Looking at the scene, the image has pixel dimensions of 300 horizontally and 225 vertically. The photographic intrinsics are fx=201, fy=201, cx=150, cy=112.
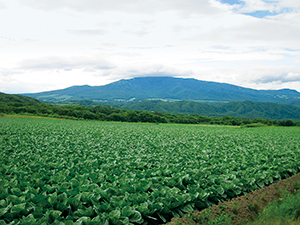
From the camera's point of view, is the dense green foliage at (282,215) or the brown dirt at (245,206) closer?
the dense green foliage at (282,215)

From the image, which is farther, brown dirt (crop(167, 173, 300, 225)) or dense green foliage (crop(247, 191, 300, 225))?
brown dirt (crop(167, 173, 300, 225))

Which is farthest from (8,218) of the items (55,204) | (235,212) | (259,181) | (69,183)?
(259,181)

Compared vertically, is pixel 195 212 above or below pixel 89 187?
below

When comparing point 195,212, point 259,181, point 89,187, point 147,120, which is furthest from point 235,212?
point 147,120

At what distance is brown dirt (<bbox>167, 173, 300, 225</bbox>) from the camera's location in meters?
6.45

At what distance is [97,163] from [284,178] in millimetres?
10159

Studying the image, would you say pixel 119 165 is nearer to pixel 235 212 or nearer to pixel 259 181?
pixel 235 212

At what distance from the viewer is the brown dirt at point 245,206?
21.2 ft

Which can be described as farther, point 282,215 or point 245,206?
point 245,206

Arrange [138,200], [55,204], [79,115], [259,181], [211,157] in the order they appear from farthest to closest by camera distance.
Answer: [79,115], [211,157], [259,181], [138,200], [55,204]

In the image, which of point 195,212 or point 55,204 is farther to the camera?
point 195,212

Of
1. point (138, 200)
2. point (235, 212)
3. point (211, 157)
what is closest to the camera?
point (138, 200)

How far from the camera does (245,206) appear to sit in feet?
24.2

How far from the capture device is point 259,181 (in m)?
9.45
